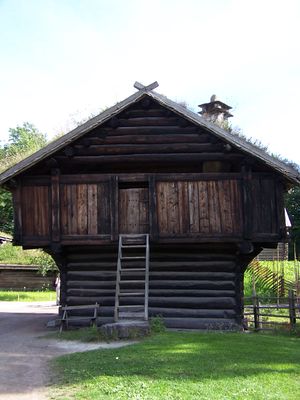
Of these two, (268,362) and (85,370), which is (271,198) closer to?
(268,362)

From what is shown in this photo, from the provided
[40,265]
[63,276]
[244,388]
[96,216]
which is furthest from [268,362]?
[40,265]

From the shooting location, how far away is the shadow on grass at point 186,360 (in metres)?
8.35

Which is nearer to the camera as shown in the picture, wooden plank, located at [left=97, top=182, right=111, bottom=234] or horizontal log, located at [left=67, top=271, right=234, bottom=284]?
wooden plank, located at [left=97, top=182, right=111, bottom=234]

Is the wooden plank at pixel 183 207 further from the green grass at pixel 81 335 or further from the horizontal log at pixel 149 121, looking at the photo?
the green grass at pixel 81 335

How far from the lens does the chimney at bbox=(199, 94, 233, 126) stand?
43812 mm

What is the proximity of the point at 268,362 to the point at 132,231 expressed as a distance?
6.35 metres

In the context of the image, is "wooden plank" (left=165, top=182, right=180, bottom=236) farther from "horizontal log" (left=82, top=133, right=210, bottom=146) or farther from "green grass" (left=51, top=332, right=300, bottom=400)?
"green grass" (left=51, top=332, right=300, bottom=400)

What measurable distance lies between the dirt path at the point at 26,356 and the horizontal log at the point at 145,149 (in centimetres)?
528

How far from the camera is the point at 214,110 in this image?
44188 mm

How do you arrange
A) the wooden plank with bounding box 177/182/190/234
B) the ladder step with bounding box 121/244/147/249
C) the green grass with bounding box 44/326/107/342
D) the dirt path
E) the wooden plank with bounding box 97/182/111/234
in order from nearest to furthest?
the dirt path
the green grass with bounding box 44/326/107/342
the ladder step with bounding box 121/244/147/249
the wooden plank with bounding box 177/182/190/234
the wooden plank with bounding box 97/182/111/234

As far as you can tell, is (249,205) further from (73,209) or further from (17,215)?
(17,215)

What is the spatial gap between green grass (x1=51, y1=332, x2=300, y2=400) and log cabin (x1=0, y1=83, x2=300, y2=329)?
11.9 ft

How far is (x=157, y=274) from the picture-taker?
15328mm

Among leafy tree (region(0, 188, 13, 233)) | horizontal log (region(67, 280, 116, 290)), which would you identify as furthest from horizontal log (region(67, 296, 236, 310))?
leafy tree (region(0, 188, 13, 233))
